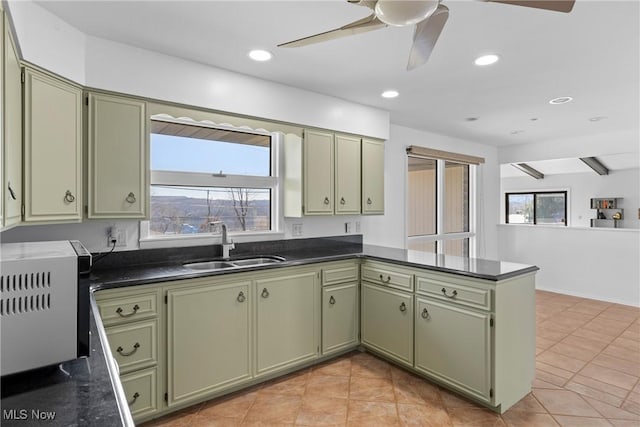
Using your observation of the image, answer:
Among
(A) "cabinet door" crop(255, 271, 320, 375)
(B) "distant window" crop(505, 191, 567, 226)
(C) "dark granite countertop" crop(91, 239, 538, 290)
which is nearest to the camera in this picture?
(C) "dark granite countertop" crop(91, 239, 538, 290)

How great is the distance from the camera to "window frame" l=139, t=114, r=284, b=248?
271 centimetres

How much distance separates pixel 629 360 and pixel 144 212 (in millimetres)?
4223

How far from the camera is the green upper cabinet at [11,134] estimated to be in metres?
1.48

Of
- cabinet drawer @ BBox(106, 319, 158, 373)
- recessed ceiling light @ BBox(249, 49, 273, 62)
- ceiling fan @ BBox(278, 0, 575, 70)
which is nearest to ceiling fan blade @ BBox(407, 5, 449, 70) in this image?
ceiling fan @ BBox(278, 0, 575, 70)

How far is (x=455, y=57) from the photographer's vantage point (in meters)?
2.46

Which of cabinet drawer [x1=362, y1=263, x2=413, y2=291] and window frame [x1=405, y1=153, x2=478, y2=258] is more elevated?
window frame [x1=405, y1=153, x2=478, y2=258]

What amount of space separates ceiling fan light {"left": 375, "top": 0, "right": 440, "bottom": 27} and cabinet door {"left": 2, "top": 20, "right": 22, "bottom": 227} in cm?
155

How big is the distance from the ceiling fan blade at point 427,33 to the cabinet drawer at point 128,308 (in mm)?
2023

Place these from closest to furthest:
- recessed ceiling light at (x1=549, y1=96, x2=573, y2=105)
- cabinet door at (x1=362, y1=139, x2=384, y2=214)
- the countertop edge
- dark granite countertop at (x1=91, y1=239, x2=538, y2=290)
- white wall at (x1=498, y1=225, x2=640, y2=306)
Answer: the countertop edge
dark granite countertop at (x1=91, y1=239, x2=538, y2=290)
recessed ceiling light at (x1=549, y1=96, x2=573, y2=105)
cabinet door at (x1=362, y1=139, x2=384, y2=214)
white wall at (x1=498, y1=225, x2=640, y2=306)

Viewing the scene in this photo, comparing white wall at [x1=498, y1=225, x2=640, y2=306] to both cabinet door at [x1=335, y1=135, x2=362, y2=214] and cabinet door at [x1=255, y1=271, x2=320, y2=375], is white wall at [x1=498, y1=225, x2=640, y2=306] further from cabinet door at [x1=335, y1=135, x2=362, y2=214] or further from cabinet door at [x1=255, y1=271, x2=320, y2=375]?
cabinet door at [x1=255, y1=271, x2=320, y2=375]

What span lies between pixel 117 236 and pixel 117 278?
514 millimetres

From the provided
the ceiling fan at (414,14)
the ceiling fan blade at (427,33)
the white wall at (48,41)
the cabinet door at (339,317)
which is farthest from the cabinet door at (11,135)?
the cabinet door at (339,317)

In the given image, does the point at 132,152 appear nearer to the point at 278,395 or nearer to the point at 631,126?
the point at 278,395

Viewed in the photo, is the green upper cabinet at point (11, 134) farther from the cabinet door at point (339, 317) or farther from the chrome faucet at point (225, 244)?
the cabinet door at point (339, 317)
